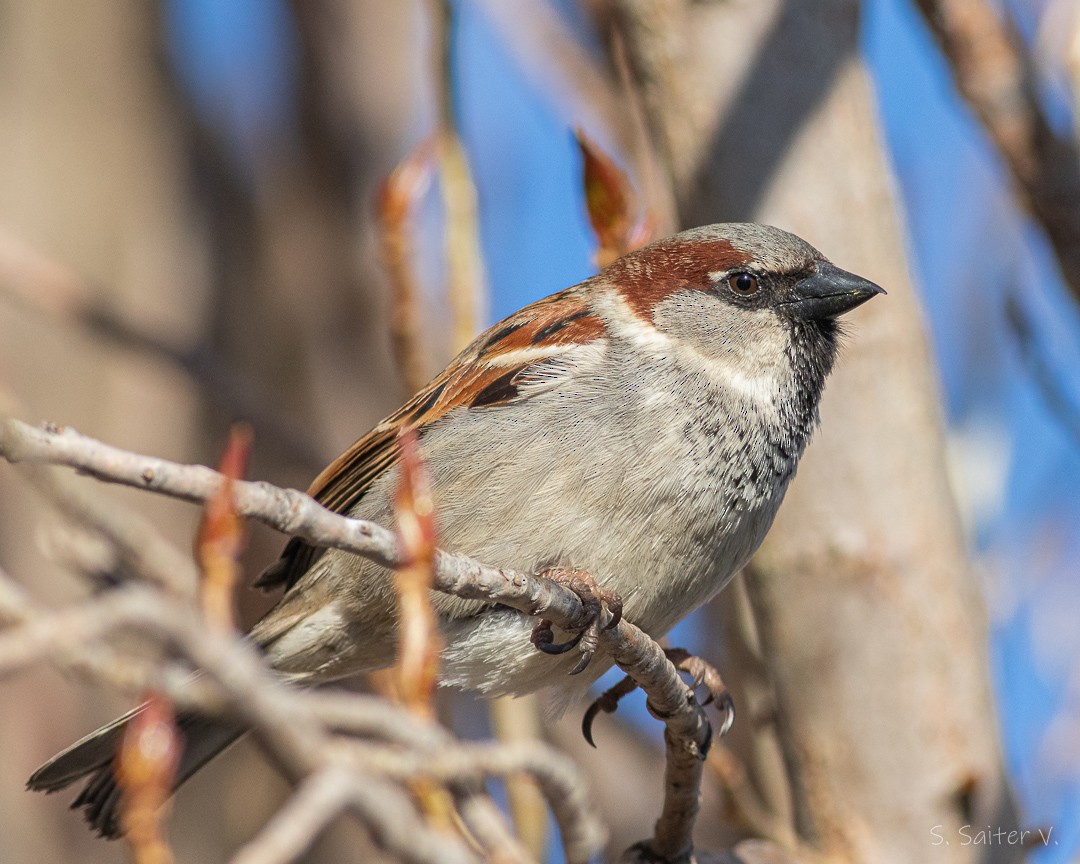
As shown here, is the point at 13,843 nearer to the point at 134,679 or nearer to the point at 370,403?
the point at 370,403

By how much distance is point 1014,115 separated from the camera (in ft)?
9.45

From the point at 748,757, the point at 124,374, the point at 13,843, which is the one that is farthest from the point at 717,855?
the point at 124,374

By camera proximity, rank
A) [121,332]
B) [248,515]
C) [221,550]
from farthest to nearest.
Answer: [121,332] < [221,550] < [248,515]

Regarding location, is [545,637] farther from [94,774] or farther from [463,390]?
[94,774]

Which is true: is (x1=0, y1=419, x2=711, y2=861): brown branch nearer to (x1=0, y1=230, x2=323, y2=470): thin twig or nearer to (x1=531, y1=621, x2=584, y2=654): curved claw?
(x1=531, y1=621, x2=584, y2=654): curved claw

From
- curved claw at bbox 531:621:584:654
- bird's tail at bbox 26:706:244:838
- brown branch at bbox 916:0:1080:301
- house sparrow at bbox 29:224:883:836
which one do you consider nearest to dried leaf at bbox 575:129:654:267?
house sparrow at bbox 29:224:883:836

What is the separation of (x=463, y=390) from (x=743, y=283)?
74cm

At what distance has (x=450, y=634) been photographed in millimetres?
2902

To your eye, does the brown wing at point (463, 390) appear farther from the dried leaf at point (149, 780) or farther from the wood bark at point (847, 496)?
the dried leaf at point (149, 780)

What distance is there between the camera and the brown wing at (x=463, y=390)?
10.3ft

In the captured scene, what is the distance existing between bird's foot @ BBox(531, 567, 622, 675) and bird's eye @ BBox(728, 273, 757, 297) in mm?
981

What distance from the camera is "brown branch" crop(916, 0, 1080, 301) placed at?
2754mm

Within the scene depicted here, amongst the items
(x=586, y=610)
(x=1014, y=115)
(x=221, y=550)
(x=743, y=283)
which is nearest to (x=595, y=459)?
(x=586, y=610)

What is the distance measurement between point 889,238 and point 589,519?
1.24 metres
